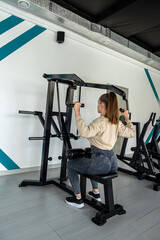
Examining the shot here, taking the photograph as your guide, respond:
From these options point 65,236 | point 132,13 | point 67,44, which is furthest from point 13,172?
point 132,13

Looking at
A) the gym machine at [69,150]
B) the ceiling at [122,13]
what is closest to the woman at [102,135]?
the gym machine at [69,150]

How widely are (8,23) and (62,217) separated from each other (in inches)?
126

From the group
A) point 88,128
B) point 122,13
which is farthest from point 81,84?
point 122,13

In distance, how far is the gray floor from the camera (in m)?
1.66

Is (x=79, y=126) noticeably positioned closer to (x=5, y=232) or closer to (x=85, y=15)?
(x=5, y=232)

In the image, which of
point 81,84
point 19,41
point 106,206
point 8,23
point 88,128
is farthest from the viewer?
point 19,41

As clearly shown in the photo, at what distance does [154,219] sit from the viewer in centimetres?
200

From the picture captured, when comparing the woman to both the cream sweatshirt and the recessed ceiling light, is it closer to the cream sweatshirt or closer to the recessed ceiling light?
the cream sweatshirt

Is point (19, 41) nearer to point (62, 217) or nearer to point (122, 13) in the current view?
point (122, 13)

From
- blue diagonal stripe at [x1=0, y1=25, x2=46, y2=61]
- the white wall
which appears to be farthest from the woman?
blue diagonal stripe at [x1=0, y1=25, x2=46, y2=61]

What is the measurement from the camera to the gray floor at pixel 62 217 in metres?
1.66

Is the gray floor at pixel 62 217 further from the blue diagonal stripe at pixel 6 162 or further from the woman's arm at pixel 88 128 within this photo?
the woman's arm at pixel 88 128

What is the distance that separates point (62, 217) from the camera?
193cm

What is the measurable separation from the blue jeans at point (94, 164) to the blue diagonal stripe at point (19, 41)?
7.47 ft
